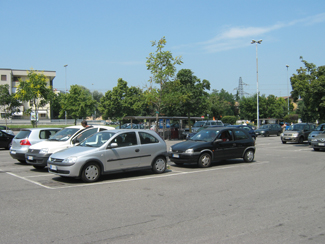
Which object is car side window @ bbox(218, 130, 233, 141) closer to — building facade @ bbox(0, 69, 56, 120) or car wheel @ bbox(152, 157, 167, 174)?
car wheel @ bbox(152, 157, 167, 174)

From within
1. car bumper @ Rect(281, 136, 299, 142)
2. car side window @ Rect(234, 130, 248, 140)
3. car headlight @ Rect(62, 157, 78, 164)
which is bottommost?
car bumper @ Rect(281, 136, 299, 142)

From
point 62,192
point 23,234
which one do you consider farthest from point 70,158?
point 23,234

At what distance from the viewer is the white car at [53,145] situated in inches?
449

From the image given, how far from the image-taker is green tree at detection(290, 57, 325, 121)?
23.1m

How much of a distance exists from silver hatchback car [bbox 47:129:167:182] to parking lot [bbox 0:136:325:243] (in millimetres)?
398

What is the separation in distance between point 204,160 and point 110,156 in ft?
14.8

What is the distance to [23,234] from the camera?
507 centimetres

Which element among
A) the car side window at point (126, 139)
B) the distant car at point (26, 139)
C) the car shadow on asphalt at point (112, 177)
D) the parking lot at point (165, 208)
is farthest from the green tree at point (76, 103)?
the car side window at point (126, 139)

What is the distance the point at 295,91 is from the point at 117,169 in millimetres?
20881

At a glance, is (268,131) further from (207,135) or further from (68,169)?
(68,169)

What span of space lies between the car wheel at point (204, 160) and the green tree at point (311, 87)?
46.0 feet

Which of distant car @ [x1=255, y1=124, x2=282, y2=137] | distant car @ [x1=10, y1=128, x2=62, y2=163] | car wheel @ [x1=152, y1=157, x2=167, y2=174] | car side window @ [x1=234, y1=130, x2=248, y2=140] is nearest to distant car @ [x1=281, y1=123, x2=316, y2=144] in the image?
distant car @ [x1=255, y1=124, x2=282, y2=137]

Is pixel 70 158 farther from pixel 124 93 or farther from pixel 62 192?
pixel 124 93

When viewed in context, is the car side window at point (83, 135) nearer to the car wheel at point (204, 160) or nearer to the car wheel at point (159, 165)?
the car wheel at point (159, 165)
